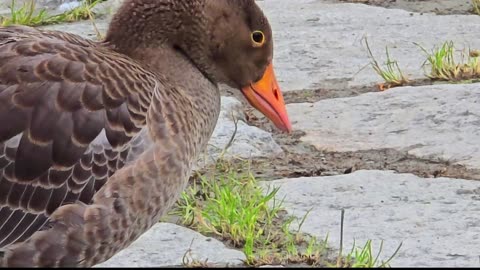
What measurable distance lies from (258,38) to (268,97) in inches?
7.1

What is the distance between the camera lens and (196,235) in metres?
3.62

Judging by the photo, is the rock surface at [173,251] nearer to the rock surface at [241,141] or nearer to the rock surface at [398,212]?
the rock surface at [398,212]

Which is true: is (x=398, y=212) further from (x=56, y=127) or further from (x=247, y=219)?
(x=56, y=127)

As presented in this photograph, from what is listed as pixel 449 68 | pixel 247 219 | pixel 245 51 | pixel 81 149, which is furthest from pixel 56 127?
pixel 449 68

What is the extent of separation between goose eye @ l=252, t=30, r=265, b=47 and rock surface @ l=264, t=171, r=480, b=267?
16.5 inches

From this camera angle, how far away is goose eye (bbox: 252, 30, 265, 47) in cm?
379

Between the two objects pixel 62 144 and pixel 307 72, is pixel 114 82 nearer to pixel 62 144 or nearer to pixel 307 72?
pixel 62 144

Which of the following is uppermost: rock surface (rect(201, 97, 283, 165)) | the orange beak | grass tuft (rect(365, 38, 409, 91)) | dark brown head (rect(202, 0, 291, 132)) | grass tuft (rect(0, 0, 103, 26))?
dark brown head (rect(202, 0, 291, 132))

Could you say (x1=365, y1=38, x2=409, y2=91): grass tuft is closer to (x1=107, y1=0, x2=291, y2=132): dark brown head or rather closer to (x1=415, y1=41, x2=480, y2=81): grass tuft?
(x1=415, y1=41, x2=480, y2=81): grass tuft

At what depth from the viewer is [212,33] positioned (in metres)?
3.77

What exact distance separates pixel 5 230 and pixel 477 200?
1283mm

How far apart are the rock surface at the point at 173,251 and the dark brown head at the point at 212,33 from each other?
48 cm

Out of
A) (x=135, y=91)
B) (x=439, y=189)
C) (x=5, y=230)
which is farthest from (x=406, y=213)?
(x=5, y=230)

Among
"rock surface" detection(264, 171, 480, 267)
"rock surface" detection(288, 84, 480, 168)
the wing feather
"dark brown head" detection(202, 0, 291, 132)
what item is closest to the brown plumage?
the wing feather
